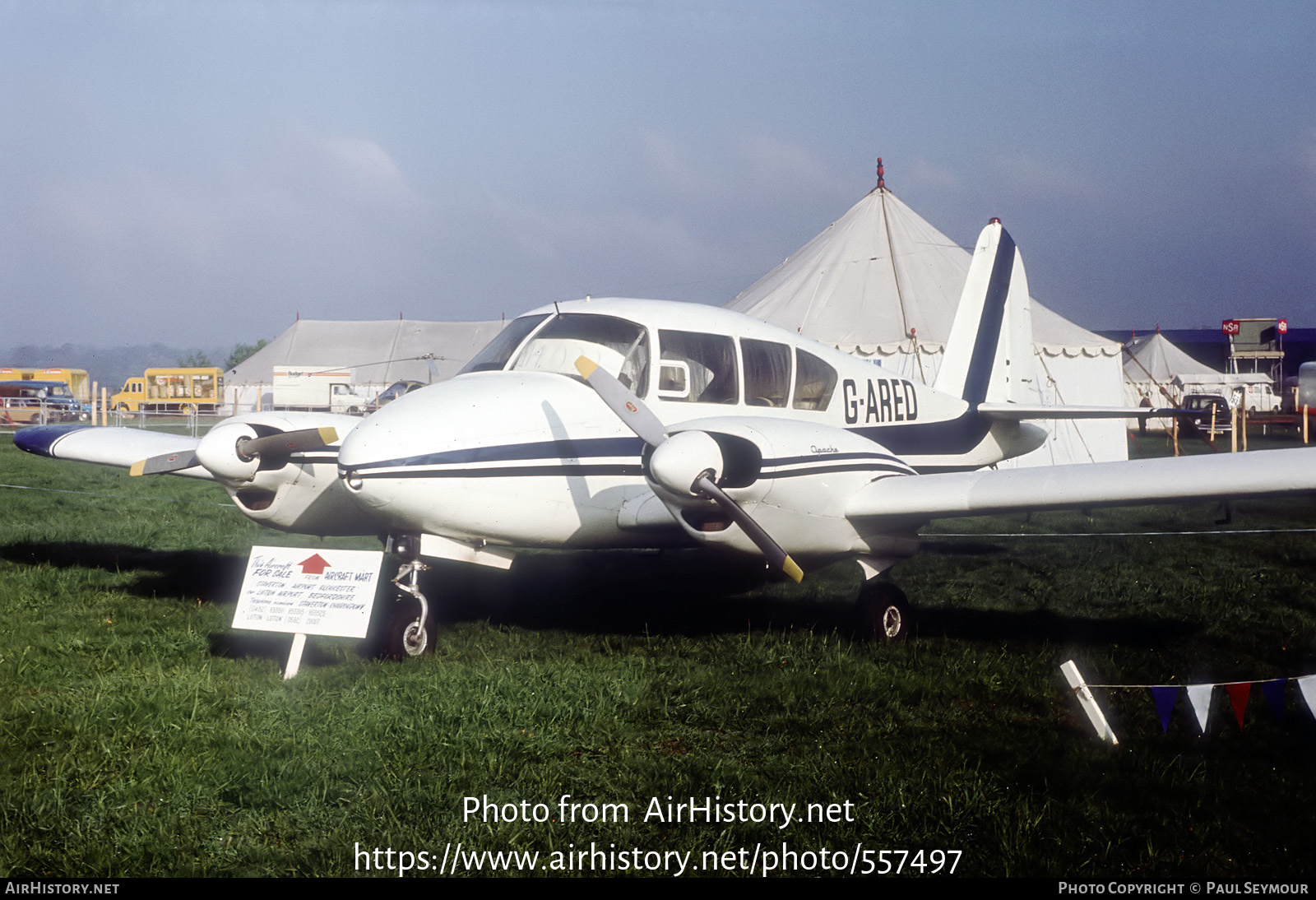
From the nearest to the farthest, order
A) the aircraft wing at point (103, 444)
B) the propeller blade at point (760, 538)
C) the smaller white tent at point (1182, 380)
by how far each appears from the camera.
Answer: the propeller blade at point (760, 538), the aircraft wing at point (103, 444), the smaller white tent at point (1182, 380)

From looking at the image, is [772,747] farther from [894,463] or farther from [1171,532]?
[1171,532]

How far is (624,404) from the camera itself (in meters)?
6.51

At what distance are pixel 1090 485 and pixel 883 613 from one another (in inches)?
70.5

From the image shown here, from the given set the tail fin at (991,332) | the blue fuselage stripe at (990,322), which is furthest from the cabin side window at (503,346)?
the blue fuselage stripe at (990,322)

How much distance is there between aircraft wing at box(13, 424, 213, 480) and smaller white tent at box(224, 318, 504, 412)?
130ft

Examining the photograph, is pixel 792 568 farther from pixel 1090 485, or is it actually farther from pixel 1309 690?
pixel 1309 690

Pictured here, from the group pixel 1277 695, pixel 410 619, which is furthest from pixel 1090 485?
pixel 410 619

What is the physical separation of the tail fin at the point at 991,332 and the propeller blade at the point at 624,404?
5.88 metres

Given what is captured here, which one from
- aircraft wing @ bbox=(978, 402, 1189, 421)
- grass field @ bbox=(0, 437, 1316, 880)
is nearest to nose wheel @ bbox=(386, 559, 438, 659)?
grass field @ bbox=(0, 437, 1316, 880)

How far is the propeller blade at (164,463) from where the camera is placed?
7953mm

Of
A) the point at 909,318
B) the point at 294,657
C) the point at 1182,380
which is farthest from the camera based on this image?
the point at 1182,380

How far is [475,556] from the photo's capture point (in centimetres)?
683

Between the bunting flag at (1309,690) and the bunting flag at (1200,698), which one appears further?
the bunting flag at (1200,698)

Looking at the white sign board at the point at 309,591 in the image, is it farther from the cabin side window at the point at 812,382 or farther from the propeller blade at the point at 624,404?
the cabin side window at the point at 812,382
